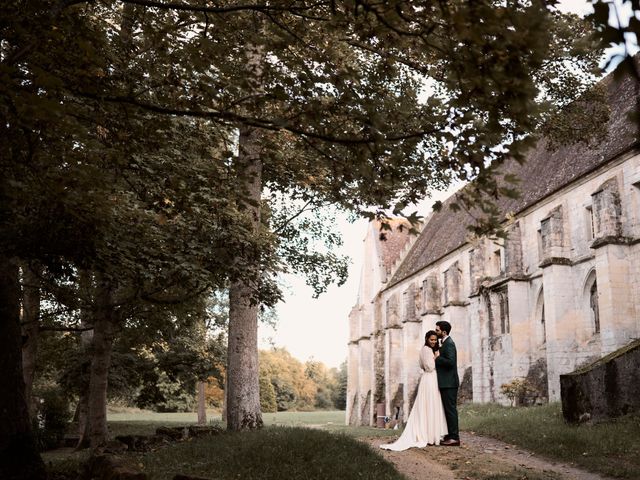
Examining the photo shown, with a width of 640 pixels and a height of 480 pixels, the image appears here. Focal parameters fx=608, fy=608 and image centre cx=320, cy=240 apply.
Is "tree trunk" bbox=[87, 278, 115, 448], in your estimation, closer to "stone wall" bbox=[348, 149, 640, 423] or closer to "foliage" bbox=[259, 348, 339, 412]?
"stone wall" bbox=[348, 149, 640, 423]

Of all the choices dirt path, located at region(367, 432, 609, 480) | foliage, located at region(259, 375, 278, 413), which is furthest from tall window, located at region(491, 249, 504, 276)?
foliage, located at region(259, 375, 278, 413)

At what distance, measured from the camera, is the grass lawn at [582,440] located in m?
9.72

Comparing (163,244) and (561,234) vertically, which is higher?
(561,234)

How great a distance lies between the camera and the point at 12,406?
8.01 m

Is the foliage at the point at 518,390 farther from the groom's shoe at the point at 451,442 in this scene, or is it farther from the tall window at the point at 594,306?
the groom's shoe at the point at 451,442

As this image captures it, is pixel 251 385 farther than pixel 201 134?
Yes

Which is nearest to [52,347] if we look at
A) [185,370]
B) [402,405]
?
[185,370]

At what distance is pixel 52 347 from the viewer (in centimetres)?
2291

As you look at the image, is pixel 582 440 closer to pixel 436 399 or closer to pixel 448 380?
pixel 448 380

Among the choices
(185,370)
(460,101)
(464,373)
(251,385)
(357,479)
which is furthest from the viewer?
(464,373)

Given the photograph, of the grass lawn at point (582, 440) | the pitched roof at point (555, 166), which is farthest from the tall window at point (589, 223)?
the grass lawn at point (582, 440)

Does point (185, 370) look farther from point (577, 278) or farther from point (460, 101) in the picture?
point (460, 101)

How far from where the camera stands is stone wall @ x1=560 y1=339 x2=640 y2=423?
12.2 meters

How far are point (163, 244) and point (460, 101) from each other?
20.6 feet
